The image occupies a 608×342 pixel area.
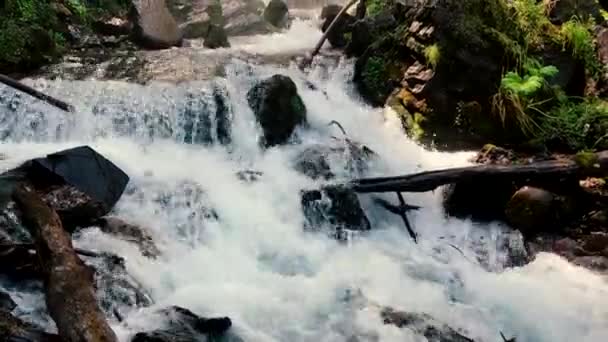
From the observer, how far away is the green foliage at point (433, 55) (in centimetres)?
831

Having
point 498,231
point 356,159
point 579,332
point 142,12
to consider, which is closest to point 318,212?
point 356,159

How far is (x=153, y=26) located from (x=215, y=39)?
118 centimetres

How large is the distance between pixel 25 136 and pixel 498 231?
5.86 meters

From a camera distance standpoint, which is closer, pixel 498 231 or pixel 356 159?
pixel 498 231

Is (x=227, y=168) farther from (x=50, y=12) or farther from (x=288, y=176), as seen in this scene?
(x=50, y=12)

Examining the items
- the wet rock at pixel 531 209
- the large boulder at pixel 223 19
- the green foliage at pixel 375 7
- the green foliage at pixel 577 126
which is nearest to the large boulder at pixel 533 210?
the wet rock at pixel 531 209

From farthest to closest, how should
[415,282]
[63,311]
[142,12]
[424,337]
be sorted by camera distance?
[142,12]
[415,282]
[424,337]
[63,311]

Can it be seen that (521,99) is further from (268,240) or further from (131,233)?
(131,233)

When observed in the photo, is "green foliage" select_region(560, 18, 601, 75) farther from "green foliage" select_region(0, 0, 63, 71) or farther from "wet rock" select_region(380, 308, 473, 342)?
"green foliage" select_region(0, 0, 63, 71)

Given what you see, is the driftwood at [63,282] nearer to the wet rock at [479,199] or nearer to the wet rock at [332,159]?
the wet rock at [332,159]

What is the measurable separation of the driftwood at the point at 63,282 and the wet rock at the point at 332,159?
3414 mm

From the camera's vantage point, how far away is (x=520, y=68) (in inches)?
315

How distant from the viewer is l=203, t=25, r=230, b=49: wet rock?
1133 cm

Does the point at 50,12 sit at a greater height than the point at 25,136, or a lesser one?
greater
